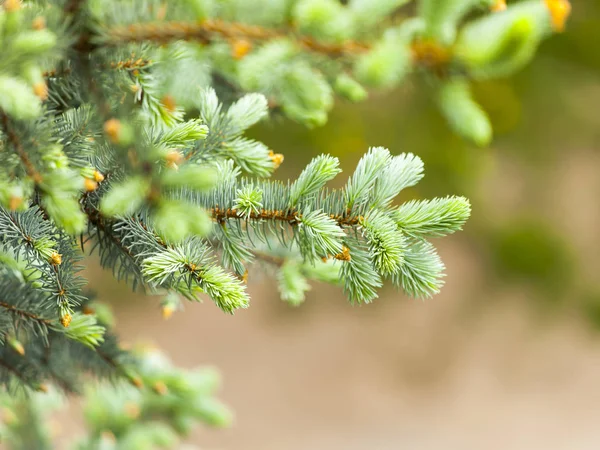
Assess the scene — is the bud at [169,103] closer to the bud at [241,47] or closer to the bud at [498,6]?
the bud at [241,47]

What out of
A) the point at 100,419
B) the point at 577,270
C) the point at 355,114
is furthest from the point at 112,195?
the point at 577,270

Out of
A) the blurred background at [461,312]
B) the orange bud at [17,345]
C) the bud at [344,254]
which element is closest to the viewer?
the bud at [344,254]

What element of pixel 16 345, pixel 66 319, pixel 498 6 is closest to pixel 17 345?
pixel 16 345

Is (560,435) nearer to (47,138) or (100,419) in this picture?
(100,419)

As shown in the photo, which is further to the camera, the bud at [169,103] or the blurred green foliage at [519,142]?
the blurred green foliage at [519,142]

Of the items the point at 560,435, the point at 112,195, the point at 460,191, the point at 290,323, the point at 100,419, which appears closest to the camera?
the point at 112,195

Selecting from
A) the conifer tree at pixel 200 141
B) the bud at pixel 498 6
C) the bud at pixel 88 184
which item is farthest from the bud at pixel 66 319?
the bud at pixel 498 6

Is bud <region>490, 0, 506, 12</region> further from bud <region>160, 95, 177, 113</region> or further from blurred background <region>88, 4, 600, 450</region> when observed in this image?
blurred background <region>88, 4, 600, 450</region>
